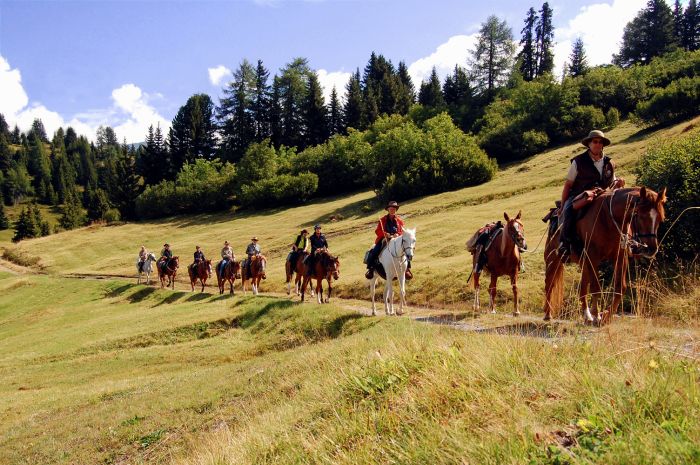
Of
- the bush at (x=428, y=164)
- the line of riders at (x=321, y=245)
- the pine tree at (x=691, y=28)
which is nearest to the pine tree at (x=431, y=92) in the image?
the bush at (x=428, y=164)

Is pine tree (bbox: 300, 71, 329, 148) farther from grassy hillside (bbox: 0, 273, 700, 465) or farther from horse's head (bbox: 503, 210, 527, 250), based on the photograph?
horse's head (bbox: 503, 210, 527, 250)

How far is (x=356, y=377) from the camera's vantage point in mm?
5250

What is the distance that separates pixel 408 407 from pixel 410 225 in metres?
31.1

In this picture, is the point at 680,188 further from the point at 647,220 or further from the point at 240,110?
the point at 240,110

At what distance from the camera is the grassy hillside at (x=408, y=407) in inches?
122

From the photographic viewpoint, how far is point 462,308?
15594 millimetres

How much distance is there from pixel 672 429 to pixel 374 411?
2460 millimetres

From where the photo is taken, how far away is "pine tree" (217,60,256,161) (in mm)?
91875

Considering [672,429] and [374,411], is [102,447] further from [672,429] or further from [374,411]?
[672,429]

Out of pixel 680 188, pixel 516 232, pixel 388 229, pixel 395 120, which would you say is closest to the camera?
pixel 680 188

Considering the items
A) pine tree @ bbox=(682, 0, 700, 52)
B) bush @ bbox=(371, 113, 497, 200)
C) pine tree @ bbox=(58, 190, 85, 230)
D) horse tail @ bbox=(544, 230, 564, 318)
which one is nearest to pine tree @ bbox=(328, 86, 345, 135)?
bush @ bbox=(371, 113, 497, 200)

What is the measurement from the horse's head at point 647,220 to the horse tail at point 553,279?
171cm

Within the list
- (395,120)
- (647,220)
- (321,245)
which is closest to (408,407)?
(647,220)

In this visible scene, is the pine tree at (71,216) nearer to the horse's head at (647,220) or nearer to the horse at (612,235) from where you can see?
the horse at (612,235)
